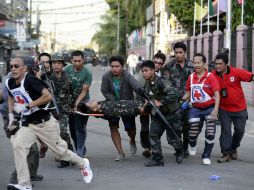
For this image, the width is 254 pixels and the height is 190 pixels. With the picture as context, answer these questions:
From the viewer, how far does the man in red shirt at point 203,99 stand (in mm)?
8594

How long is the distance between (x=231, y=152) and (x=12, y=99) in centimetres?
388

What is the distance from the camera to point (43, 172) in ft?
26.5

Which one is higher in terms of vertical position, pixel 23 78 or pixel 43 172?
pixel 23 78

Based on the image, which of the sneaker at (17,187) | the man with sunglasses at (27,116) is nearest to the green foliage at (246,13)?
the man with sunglasses at (27,116)

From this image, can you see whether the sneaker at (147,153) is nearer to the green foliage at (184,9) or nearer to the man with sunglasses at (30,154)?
the man with sunglasses at (30,154)

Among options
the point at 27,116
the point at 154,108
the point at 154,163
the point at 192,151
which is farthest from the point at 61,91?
the point at 192,151

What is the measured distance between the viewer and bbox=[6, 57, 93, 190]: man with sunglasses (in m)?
6.57

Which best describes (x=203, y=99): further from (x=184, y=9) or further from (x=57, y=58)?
(x=184, y=9)

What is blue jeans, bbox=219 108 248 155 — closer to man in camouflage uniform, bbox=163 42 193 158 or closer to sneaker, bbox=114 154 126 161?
man in camouflage uniform, bbox=163 42 193 158

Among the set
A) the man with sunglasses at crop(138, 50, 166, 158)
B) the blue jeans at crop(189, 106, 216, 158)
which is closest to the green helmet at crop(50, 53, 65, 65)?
the man with sunglasses at crop(138, 50, 166, 158)

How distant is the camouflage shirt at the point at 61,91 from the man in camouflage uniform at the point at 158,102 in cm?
117

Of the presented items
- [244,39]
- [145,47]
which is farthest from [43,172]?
[145,47]

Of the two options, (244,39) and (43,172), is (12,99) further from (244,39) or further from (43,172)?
(244,39)

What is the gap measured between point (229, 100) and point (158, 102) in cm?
123
